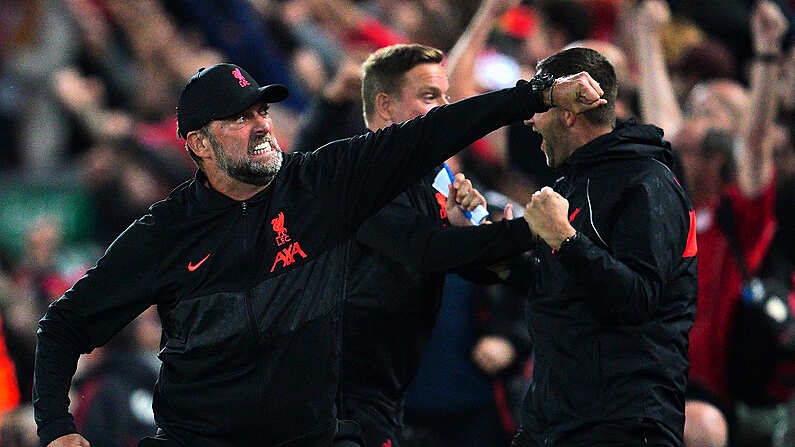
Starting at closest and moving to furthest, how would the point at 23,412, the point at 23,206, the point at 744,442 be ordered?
the point at 744,442, the point at 23,412, the point at 23,206

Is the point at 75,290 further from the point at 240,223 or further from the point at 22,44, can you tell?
the point at 22,44

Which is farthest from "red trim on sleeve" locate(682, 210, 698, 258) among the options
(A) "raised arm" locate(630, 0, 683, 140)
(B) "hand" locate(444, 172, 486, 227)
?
(A) "raised arm" locate(630, 0, 683, 140)

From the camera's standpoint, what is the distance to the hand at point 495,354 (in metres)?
6.85

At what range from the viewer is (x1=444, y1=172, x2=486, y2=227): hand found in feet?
16.7

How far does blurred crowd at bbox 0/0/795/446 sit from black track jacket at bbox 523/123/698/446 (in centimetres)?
88

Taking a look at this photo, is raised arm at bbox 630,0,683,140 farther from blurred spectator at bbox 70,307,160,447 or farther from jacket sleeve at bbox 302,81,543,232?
blurred spectator at bbox 70,307,160,447

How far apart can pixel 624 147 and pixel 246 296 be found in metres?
1.37

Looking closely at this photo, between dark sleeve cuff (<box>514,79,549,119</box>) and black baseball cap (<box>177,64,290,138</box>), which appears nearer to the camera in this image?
dark sleeve cuff (<box>514,79,549,119</box>)

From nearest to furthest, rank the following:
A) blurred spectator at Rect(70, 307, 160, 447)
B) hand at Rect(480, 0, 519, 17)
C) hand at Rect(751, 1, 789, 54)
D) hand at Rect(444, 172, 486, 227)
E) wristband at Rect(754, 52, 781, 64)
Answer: hand at Rect(444, 172, 486, 227) < hand at Rect(480, 0, 519, 17) < hand at Rect(751, 1, 789, 54) < wristband at Rect(754, 52, 781, 64) < blurred spectator at Rect(70, 307, 160, 447)

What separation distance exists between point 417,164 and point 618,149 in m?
0.67

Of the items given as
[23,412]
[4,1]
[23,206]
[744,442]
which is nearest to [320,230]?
[744,442]

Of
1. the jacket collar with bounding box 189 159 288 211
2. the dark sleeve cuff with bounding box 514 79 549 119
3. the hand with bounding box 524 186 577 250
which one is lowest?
the hand with bounding box 524 186 577 250

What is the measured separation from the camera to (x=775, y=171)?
7.76m

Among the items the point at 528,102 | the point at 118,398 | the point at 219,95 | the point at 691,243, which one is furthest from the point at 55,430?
the point at 118,398
